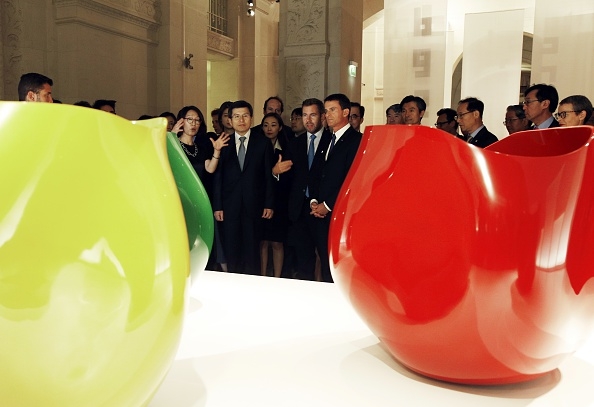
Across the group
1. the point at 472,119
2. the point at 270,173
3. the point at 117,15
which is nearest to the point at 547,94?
the point at 472,119

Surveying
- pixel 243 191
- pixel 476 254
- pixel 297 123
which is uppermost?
pixel 297 123

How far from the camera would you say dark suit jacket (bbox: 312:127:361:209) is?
3.85m

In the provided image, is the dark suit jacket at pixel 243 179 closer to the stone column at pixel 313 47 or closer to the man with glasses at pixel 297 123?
the man with glasses at pixel 297 123

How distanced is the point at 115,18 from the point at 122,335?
8078 millimetres

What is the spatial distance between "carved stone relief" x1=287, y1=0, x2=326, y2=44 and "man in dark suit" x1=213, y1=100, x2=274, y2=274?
132 inches

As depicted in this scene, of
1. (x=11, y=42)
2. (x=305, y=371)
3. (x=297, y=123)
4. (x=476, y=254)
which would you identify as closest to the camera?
(x=476, y=254)

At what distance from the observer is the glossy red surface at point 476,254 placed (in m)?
0.84

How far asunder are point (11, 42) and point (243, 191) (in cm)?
460

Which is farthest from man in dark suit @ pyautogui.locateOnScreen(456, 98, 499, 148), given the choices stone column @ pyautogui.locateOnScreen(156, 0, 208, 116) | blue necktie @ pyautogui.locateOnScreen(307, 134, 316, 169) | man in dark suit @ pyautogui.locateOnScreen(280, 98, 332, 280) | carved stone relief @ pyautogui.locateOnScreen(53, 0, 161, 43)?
stone column @ pyautogui.locateOnScreen(156, 0, 208, 116)

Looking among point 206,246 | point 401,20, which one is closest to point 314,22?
point 401,20

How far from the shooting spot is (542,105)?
4.22 m

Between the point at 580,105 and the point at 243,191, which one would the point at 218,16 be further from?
the point at 580,105

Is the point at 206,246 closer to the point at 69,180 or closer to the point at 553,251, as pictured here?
the point at 69,180

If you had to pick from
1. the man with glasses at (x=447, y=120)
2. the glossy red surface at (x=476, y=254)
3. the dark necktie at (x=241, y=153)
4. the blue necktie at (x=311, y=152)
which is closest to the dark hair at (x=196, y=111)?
the dark necktie at (x=241, y=153)
